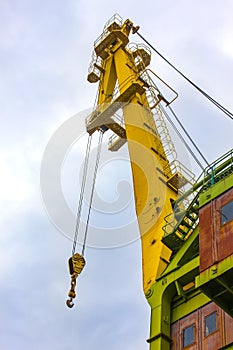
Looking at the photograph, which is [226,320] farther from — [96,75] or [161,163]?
[96,75]

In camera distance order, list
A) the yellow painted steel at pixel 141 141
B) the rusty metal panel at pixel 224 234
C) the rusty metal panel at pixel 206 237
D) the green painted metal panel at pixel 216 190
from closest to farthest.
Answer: the rusty metal panel at pixel 224 234
the rusty metal panel at pixel 206 237
the green painted metal panel at pixel 216 190
the yellow painted steel at pixel 141 141

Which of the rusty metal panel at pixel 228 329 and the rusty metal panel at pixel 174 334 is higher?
the rusty metal panel at pixel 174 334

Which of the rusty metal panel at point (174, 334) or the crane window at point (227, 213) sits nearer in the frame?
the crane window at point (227, 213)

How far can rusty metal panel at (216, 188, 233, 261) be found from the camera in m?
14.7

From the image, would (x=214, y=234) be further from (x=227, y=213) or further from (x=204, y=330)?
(x=204, y=330)

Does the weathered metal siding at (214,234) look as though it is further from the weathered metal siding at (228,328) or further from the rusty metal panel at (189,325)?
the rusty metal panel at (189,325)

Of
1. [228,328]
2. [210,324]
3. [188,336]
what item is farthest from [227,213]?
[188,336]

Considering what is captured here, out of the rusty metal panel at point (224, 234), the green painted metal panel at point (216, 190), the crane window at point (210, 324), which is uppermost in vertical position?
the green painted metal panel at point (216, 190)

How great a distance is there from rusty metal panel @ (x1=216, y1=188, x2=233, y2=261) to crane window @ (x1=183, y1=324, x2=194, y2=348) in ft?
9.43

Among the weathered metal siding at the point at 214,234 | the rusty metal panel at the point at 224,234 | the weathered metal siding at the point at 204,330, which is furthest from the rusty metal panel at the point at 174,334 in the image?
the rusty metal panel at the point at 224,234

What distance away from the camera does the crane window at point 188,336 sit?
54.5ft

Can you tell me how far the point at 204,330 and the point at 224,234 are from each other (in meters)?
2.71

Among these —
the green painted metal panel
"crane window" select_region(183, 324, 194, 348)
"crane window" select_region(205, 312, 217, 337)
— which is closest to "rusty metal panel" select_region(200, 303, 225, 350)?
"crane window" select_region(205, 312, 217, 337)

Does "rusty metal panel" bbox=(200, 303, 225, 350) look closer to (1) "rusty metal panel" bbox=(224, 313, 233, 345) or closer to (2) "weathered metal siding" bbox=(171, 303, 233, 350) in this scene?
(2) "weathered metal siding" bbox=(171, 303, 233, 350)
